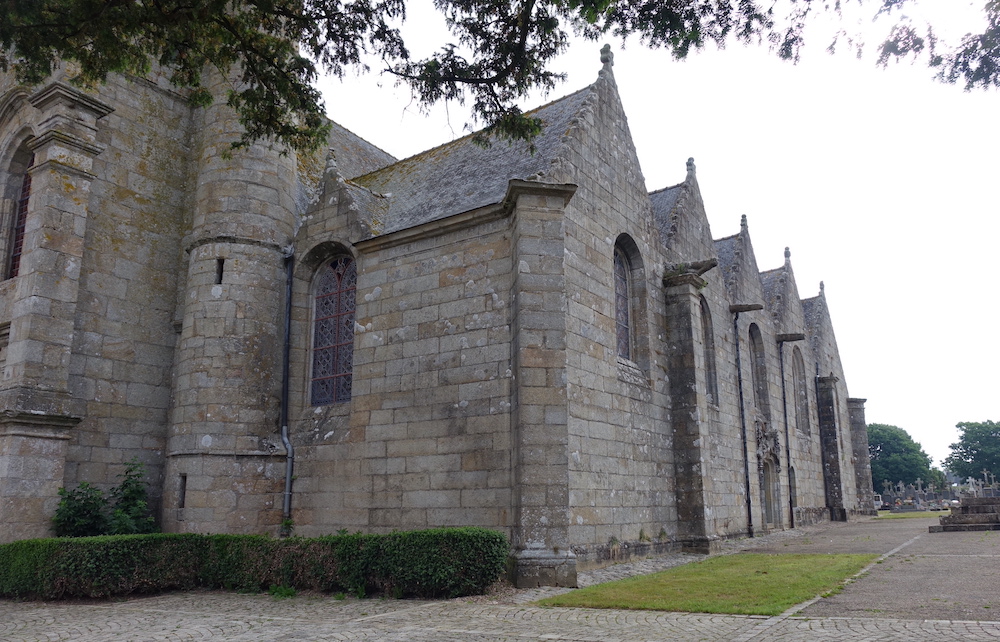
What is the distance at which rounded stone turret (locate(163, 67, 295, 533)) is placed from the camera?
12.6 metres

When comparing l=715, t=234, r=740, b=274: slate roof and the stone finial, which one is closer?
the stone finial

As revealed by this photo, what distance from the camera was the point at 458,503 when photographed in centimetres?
1128

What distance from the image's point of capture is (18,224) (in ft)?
47.4

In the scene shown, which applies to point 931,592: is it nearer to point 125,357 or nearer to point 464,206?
point 464,206

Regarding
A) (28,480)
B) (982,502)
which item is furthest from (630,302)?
(982,502)

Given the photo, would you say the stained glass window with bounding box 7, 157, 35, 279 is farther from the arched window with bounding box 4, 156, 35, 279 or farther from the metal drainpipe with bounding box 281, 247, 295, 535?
the metal drainpipe with bounding box 281, 247, 295, 535

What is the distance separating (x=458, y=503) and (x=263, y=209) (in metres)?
6.82

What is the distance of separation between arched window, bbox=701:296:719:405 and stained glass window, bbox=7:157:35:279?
14280mm

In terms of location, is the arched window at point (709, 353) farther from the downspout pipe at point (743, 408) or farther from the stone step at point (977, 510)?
the stone step at point (977, 510)

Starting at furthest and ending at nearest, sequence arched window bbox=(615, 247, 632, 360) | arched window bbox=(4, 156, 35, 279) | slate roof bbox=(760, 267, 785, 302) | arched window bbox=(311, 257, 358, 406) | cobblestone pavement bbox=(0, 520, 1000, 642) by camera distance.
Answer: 1. slate roof bbox=(760, 267, 785, 302)
2. arched window bbox=(615, 247, 632, 360)
3. arched window bbox=(4, 156, 35, 279)
4. arched window bbox=(311, 257, 358, 406)
5. cobblestone pavement bbox=(0, 520, 1000, 642)

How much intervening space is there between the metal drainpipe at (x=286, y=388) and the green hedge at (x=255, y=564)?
5.76ft

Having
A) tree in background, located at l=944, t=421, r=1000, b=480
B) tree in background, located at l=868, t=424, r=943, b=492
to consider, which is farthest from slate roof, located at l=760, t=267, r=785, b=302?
tree in background, located at l=944, t=421, r=1000, b=480

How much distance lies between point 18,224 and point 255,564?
872 centimetres

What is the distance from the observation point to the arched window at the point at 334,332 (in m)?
13.8
